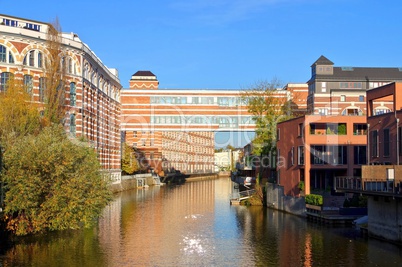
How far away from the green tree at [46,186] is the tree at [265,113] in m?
36.1

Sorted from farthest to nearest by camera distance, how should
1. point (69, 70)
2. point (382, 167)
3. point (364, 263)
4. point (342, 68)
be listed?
point (342, 68) → point (69, 70) → point (382, 167) → point (364, 263)

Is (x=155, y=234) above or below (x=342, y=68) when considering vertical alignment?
below

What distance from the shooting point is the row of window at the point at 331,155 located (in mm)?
52312

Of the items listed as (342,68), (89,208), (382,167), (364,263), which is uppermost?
(342,68)

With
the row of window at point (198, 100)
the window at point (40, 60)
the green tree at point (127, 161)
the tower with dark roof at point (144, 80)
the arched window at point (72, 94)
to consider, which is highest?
the tower with dark roof at point (144, 80)

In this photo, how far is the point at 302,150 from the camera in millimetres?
53000

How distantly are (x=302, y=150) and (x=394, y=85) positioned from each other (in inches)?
628

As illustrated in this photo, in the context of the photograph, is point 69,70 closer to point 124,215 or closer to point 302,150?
point 124,215

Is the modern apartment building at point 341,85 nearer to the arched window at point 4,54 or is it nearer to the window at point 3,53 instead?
the arched window at point 4,54

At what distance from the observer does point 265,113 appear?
252 ft

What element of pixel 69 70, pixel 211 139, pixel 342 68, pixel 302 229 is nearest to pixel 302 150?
pixel 302 229

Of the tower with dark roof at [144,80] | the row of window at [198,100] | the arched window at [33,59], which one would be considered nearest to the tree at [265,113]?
the row of window at [198,100]

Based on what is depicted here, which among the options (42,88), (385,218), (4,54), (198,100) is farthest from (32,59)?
(385,218)

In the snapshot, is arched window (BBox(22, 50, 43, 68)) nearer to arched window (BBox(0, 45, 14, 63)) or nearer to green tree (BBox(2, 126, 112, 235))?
arched window (BBox(0, 45, 14, 63))
